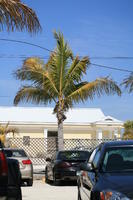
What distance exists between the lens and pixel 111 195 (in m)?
6.53

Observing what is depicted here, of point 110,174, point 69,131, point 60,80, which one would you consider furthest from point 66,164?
point 69,131

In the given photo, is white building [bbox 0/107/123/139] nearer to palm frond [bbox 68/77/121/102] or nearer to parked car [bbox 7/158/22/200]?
palm frond [bbox 68/77/121/102]

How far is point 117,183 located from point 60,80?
50.1 feet

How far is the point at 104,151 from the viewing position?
8352mm

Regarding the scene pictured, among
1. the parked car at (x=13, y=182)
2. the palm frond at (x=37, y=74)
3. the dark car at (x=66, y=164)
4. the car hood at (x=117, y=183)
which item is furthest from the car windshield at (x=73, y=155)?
the car hood at (x=117, y=183)

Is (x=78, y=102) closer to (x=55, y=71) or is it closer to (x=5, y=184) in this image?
(x=55, y=71)

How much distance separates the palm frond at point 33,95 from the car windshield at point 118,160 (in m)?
14.0

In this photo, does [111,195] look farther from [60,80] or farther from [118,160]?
[60,80]

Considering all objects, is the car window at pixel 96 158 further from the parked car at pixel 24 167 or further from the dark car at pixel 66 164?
the parked car at pixel 24 167

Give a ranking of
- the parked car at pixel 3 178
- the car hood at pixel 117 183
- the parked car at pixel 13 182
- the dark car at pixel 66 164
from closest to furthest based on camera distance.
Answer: the car hood at pixel 117 183, the parked car at pixel 3 178, the parked car at pixel 13 182, the dark car at pixel 66 164

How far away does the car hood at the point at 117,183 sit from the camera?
6.55m

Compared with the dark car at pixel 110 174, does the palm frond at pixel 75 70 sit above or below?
above

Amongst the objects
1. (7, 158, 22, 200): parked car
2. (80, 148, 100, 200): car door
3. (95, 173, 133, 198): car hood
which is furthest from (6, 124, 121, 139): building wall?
(95, 173, 133, 198): car hood

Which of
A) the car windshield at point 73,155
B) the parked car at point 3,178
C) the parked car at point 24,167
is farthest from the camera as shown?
the car windshield at point 73,155
